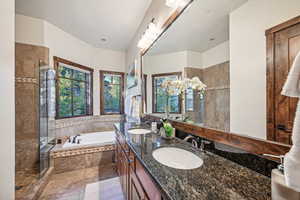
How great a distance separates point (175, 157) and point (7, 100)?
1.46 metres

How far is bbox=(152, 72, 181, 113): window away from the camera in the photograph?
4.97ft

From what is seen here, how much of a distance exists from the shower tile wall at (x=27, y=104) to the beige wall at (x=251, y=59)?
297 centimetres

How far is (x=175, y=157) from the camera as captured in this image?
3.51 ft

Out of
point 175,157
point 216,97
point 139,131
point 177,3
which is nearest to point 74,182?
point 139,131

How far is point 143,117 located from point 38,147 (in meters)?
1.95

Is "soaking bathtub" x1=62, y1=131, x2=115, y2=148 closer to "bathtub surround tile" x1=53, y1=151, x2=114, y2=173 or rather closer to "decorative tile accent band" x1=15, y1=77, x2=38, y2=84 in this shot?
"bathtub surround tile" x1=53, y1=151, x2=114, y2=173

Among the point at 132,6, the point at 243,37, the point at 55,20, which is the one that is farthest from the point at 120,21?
the point at 243,37

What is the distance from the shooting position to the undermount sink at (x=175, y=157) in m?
0.98

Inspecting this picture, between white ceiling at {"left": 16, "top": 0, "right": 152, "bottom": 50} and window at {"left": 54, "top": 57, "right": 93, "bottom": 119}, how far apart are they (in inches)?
29.2

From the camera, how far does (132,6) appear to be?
2.14m

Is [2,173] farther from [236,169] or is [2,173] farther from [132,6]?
[132,6]

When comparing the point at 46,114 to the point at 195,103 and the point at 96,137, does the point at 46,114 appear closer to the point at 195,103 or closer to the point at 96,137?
the point at 96,137

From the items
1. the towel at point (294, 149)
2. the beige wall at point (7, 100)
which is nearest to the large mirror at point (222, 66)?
the towel at point (294, 149)

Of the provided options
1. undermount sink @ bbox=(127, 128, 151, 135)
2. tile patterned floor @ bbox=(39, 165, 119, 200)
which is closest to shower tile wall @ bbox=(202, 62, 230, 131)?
undermount sink @ bbox=(127, 128, 151, 135)
